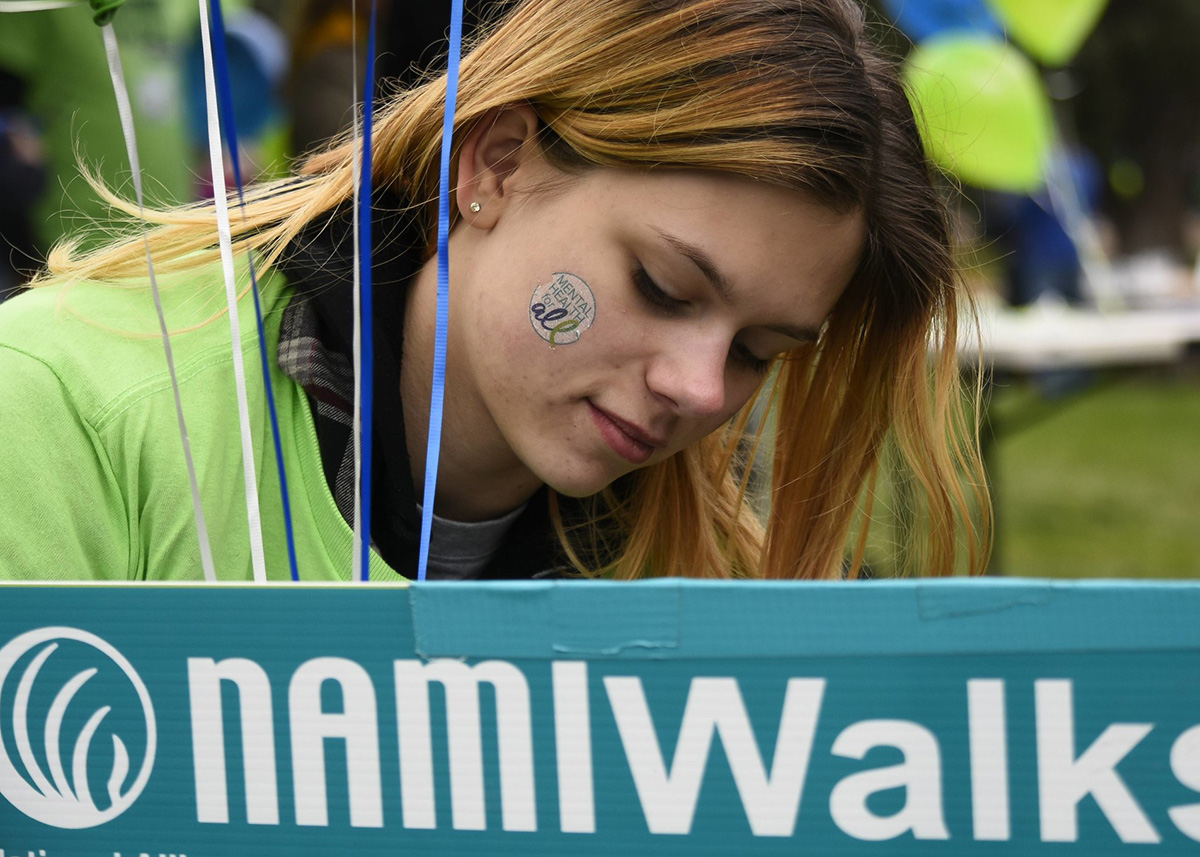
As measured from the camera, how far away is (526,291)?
3.29 feet

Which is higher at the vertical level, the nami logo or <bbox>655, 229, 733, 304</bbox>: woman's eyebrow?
<bbox>655, 229, 733, 304</bbox>: woman's eyebrow

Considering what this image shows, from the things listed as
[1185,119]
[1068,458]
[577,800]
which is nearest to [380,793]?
[577,800]

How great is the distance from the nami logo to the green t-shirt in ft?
0.83

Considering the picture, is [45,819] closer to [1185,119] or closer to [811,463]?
[811,463]

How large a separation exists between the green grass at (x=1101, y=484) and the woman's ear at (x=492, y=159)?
2.49 meters

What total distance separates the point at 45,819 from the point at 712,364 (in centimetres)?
57

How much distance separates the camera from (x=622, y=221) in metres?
0.96

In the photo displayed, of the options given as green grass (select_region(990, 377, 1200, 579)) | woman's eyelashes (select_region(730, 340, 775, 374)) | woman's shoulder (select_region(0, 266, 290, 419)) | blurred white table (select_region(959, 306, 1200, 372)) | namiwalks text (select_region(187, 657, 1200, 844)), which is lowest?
green grass (select_region(990, 377, 1200, 579))

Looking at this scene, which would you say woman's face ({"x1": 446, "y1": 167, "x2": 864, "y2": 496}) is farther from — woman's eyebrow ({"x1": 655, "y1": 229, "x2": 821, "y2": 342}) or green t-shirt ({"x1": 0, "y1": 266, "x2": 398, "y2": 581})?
green t-shirt ({"x1": 0, "y1": 266, "x2": 398, "y2": 581})

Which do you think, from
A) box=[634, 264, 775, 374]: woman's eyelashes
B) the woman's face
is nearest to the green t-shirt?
the woman's face

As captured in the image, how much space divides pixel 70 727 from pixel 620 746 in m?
0.29

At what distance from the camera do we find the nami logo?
0.62 meters

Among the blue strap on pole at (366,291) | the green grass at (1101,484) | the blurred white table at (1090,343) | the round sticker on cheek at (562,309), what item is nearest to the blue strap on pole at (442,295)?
the blue strap on pole at (366,291)

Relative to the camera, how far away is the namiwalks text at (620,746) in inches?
22.2
